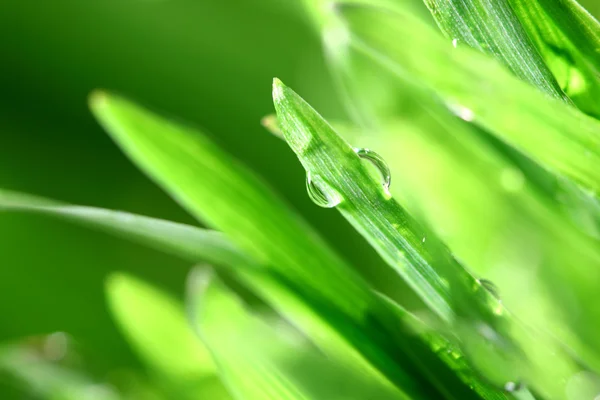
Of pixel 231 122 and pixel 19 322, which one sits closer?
pixel 19 322

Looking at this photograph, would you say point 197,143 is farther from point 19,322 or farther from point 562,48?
point 19,322

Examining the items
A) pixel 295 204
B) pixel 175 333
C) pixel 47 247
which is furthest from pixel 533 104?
pixel 47 247

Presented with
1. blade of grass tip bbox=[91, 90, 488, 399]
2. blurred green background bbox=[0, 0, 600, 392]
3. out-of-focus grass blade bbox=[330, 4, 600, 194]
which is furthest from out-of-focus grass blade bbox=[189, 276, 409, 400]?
blurred green background bbox=[0, 0, 600, 392]

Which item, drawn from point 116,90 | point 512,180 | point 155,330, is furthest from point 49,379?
point 116,90

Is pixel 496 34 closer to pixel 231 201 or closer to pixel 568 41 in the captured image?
pixel 568 41

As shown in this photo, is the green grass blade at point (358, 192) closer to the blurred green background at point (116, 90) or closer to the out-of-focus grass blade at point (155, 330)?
the out-of-focus grass blade at point (155, 330)

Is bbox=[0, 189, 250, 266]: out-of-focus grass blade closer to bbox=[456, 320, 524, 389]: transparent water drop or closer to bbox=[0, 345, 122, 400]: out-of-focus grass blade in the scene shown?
bbox=[456, 320, 524, 389]: transparent water drop
